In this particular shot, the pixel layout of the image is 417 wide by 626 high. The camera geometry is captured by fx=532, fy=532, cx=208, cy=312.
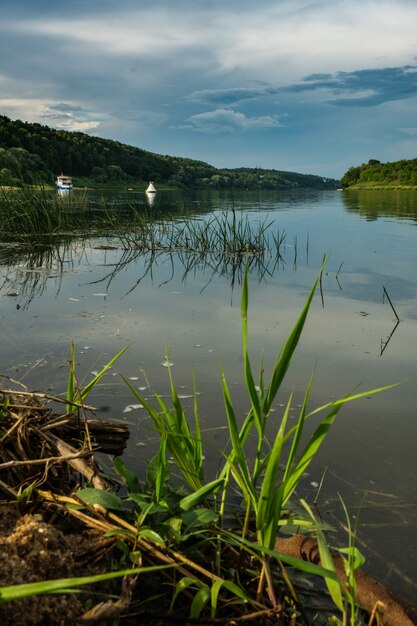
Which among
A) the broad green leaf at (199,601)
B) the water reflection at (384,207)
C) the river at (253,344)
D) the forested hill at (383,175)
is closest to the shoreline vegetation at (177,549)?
the broad green leaf at (199,601)

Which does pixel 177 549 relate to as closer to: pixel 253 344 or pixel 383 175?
pixel 253 344

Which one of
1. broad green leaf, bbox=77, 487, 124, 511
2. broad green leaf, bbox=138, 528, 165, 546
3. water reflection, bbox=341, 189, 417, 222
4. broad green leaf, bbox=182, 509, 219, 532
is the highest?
water reflection, bbox=341, 189, 417, 222


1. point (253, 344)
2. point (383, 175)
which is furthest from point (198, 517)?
point (383, 175)

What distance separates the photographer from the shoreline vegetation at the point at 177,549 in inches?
52.4

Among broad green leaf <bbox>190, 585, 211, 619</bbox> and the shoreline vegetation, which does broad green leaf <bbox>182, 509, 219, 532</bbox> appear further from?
broad green leaf <bbox>190, 585, 211, 619</bbox>

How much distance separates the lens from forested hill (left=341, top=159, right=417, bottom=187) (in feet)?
256

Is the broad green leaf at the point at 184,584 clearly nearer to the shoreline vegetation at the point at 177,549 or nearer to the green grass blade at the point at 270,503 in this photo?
the shoreline vegetation at the point at 177,549

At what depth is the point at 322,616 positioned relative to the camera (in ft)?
5.35

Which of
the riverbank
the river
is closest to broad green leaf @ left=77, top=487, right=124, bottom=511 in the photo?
the river

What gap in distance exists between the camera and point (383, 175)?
85875 mm

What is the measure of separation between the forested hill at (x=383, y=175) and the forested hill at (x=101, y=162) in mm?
13110

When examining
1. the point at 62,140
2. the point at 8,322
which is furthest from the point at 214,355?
the point at 62,140

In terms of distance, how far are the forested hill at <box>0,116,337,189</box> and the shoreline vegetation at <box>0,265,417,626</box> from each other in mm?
40148

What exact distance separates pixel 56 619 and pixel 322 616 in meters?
0.85
